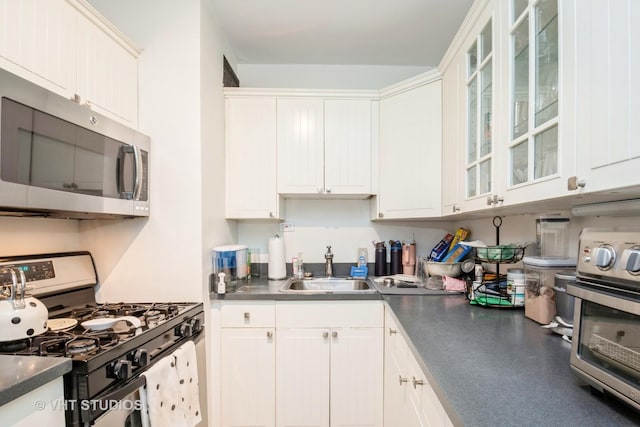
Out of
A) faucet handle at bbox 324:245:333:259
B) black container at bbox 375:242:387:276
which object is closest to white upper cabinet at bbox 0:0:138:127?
faucet handle at bbox 324:245:333:259

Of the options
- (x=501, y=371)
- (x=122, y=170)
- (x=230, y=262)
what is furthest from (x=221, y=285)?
(x=501, y=371)

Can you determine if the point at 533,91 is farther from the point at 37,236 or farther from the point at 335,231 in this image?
the point at 37,236

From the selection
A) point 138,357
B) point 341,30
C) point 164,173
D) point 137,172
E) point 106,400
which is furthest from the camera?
point 341,30

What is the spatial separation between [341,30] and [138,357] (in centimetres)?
215

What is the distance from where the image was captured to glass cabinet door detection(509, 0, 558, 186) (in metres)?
0.93

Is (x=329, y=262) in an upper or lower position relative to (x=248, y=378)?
upper

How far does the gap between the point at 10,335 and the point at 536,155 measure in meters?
1.81

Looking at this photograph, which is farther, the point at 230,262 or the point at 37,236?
the point at 230,262

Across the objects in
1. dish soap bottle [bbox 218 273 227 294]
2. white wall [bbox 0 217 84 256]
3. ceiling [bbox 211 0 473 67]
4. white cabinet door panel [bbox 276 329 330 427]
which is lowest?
white cabinet door panel [bbox 276 329 330 427]

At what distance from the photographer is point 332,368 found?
5.93 ft

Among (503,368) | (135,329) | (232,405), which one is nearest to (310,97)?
(135,329)

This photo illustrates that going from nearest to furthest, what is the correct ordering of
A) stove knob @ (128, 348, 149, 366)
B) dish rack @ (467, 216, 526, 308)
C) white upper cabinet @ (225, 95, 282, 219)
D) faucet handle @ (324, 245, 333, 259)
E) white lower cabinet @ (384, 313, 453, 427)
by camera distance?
white lower cabinet @ (384, 313, 453, 427) → stove knob @ (128, 348, 149, 366) → dish rack @ (467, 216, 526, 308) → white upper cabinet @ (225, 95, 282, 219) → faucet handle @ (324, 245, 333, 259)

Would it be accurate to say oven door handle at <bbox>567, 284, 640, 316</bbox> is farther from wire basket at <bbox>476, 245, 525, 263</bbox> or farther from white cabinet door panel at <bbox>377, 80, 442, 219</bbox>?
white cabinet door panel at <bbox>377, 80, 442, 219</bbox>

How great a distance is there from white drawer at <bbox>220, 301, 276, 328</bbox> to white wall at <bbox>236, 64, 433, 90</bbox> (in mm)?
1735
